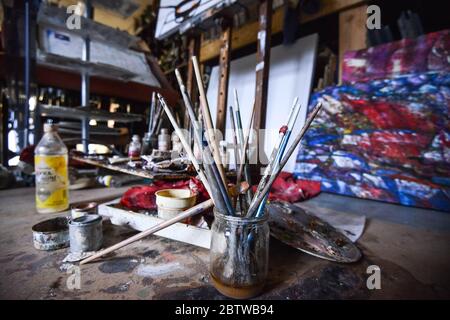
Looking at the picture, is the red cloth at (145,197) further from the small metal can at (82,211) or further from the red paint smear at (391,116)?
the red paint smear at (391,116)

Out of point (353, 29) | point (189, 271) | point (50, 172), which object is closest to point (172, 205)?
point (189, 271)

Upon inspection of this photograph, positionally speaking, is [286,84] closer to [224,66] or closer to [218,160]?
[224,66]

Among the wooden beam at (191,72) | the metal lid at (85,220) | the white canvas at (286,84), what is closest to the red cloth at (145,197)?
the metal lid at (85,220)

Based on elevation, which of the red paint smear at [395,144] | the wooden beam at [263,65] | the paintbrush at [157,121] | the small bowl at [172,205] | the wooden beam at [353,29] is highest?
the wooden beam at [353,29]

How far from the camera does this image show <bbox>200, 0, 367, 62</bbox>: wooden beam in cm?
175

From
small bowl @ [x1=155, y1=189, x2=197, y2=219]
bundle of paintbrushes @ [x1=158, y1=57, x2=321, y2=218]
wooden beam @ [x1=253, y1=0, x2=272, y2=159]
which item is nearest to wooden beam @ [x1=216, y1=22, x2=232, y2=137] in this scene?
wooden beam @ [x1=253, y1=0, x2=272, y2=159]

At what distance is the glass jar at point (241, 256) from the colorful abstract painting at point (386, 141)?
4.34 ft

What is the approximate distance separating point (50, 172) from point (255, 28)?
220 cm

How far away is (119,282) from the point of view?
1.80ft

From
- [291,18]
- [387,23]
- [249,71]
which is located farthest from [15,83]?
[387,23]

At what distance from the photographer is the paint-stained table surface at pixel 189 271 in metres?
0.52

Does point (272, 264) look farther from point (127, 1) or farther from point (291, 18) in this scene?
point (127, 1)

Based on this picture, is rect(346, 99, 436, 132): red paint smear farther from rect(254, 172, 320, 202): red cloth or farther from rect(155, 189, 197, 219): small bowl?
rect(155, 189, 197, 219): small bowl

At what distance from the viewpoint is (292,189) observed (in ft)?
5.02
